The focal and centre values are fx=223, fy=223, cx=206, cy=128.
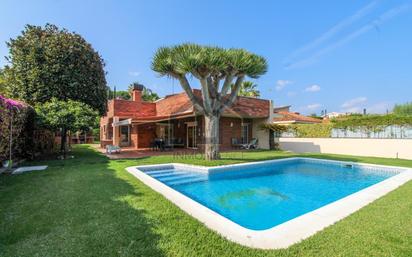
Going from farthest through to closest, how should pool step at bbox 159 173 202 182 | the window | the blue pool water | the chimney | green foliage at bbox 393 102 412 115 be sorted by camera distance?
green foliage at bbox 393 102 412 115 → the chimney → the window → pool step at bbox 159 173 202 182 → the blue pool water

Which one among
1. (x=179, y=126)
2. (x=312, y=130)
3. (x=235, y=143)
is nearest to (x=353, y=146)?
(x=312, y=130)

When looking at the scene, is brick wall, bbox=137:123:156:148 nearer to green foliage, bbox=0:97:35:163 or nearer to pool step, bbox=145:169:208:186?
green foliage, bbox=0:97:35:163

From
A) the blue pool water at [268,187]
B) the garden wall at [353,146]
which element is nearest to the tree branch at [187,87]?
the blue pool water at [268,187]

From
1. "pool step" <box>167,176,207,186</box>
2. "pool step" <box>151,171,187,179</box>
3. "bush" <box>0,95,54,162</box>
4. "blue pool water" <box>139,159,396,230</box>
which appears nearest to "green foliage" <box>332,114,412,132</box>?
"blue pool water" <box>139,159,396,230</box>

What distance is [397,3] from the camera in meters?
13.9

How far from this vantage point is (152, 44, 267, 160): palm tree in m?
12.5

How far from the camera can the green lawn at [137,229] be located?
3.52 meters

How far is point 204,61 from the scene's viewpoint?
12391 millimetres

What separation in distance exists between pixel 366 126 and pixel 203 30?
16.5m

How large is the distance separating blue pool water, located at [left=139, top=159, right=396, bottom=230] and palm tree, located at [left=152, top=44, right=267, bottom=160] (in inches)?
133

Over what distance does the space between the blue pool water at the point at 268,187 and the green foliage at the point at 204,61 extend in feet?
18.8

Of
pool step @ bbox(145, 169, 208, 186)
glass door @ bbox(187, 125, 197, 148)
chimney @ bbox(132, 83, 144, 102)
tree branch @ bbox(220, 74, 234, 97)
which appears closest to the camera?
pool step @ bbox(145, 169, 208, 186)

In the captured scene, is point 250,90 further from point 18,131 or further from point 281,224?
point 281,224

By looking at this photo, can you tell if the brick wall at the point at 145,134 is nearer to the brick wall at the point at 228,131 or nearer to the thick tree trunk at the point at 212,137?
the brick wall at the point at 228,131
